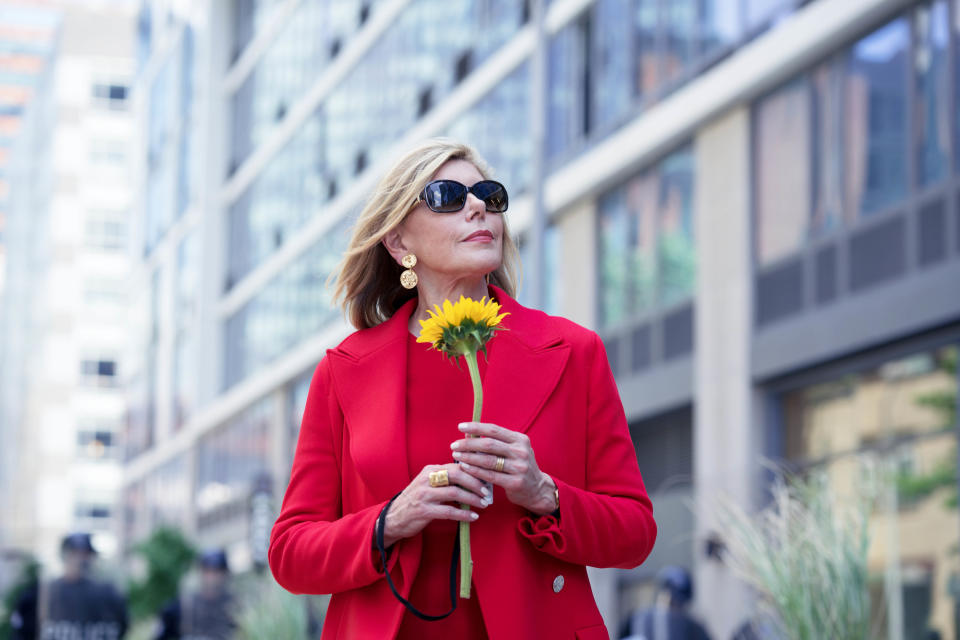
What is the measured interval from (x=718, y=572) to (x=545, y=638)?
10.6m

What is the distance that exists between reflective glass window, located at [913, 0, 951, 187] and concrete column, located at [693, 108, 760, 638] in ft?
9.65

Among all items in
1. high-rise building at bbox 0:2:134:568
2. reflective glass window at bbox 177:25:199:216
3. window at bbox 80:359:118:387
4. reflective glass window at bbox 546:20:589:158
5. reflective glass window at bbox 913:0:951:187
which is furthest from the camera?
high-rise building at bbox 0:2:134:568

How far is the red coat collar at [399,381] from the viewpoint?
8.95 feet

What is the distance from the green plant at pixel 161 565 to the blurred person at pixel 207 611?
18.9 meters

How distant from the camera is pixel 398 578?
Result: 105 inches

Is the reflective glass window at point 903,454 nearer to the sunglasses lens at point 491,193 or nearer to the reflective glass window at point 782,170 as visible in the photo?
the reflective glass window at point 782,170

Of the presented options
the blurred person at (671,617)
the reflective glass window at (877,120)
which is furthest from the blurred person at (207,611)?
the reflective glass window at (877,120)

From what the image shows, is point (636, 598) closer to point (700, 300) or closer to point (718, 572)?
point (700, 300)

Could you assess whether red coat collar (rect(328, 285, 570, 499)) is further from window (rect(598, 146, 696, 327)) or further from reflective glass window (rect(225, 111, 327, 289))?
reflective glass window (rect(225, 111, 327, 289))

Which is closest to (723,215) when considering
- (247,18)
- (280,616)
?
(280,616)

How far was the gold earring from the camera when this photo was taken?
115 inches

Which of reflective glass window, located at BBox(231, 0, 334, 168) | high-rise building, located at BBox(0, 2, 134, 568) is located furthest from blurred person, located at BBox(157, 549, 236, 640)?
high-rise building, located at BBox(0, 2, 134, 568)

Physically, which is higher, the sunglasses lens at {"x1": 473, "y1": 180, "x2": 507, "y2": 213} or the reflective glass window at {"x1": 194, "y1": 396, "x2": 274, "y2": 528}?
the reflective glass window at {"x1": 194, "y1": 396, "x2": 274, "y2": 528}

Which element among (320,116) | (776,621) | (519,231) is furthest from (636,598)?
(320,116)
